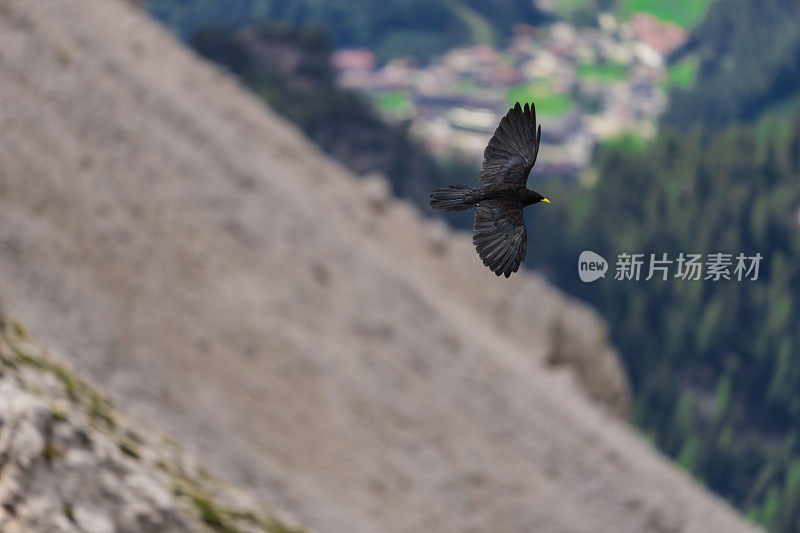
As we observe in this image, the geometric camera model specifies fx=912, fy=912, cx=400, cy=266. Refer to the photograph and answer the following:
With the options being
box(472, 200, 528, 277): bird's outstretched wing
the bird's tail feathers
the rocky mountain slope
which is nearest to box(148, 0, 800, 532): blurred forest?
the rocky mountain slope

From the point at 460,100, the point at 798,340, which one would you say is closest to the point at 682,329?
the point at 798,340

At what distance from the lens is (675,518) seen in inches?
1345

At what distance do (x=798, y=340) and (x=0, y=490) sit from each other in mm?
123509

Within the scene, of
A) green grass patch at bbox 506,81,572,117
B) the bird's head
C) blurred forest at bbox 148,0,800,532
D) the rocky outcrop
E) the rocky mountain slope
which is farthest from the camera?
green grass patch at bbox 506,81,572,117

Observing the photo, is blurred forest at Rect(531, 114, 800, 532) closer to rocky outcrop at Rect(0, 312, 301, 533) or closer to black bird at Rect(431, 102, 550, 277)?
rocky outcrop at Rect(0, 312, 301, 533)

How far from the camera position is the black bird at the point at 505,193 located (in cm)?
741

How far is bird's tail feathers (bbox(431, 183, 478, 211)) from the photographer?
7.18 m

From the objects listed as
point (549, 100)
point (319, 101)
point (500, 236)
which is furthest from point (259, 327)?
point (549, 100)

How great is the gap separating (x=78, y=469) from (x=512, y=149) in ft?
29.6

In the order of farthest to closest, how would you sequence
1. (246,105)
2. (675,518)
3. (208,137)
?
1. (246,105)
2. (208,137)
3. (675,518)

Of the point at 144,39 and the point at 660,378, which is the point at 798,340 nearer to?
the point at 660,378

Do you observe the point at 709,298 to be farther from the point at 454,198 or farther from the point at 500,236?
the point at 454,198

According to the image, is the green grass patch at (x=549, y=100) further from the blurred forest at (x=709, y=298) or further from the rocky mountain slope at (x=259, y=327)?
the rocky mountain slope at (x=259, y=327)

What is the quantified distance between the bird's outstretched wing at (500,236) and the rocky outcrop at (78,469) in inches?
302
